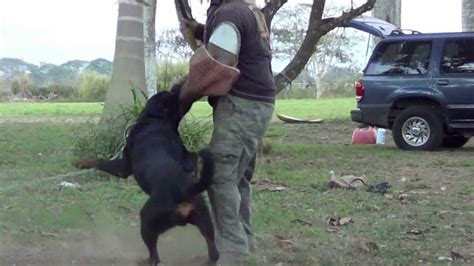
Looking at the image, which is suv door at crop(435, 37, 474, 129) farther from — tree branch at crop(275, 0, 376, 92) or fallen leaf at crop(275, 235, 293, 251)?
fallen leaf at crop(275, 235, 293, 251)

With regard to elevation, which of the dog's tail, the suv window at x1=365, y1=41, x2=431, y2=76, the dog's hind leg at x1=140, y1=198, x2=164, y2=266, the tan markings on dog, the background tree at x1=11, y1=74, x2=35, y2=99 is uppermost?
the suv window at x1=365, y1=41, x2=431, y2=76

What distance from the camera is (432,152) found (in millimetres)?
14648

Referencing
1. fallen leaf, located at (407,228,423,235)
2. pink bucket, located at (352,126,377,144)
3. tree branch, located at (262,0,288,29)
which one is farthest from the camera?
pink bucket, located at (352,126,377,144)

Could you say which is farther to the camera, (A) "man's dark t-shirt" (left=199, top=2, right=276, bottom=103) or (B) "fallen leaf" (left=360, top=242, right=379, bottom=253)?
(B) "fallen leaf" (left=360, top=242, right=379, bottom=253)

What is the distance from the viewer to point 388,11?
19953 mm

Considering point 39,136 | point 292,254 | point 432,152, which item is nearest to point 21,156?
point 39,136

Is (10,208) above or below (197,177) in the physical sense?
below

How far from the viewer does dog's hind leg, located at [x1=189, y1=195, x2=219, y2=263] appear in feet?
18.4

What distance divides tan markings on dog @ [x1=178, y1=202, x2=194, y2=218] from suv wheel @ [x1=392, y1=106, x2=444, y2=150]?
9.86 meters

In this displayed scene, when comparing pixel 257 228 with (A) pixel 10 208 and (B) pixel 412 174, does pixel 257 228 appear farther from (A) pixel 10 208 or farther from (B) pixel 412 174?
(B) pixel 412 174

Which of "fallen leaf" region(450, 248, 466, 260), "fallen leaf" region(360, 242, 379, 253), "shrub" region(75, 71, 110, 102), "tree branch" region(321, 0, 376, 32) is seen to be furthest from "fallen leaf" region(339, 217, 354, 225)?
"shrub" region(75, 71, 110, 102)

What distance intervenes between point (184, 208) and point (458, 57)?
10167mm

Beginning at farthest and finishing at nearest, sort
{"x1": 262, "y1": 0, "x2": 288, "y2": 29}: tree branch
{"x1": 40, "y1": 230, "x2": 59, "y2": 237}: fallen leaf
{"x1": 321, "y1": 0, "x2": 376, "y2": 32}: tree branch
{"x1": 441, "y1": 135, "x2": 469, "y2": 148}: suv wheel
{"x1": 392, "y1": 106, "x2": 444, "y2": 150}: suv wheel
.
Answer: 1. {"x1": 441, "y1": 135, "x2": 469, "y2": 148}: suv wheel
2. {"x1": 392, "y1": 106, "x2": 444, "y2": 150}: suv wheel
3. {"x1": 321, "y1": 0, "x2": 376, "y2": 32}: tree branch
4. {"x1": 262, "y1": 0, "x2": 288, "y2": 29}: tree branch
5. {"x1": 40, "y1": 230, "x2": 59, "y2": 237}: fallen leaf

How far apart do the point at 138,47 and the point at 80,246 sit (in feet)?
22.2
